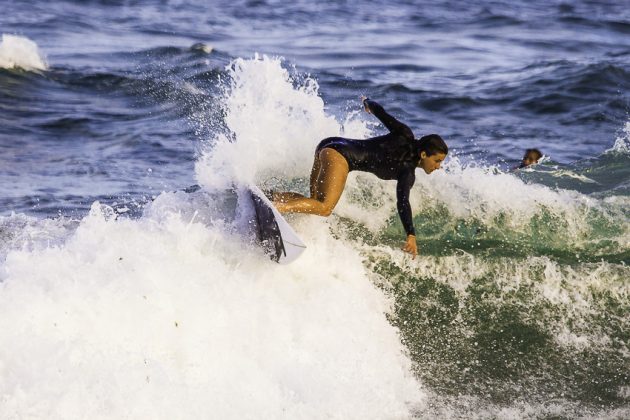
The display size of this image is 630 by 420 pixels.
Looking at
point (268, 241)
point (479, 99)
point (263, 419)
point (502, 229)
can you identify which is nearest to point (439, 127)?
point (479, 99)

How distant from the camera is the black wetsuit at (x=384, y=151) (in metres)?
8.32

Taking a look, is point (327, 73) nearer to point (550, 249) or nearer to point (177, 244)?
point (550, 249)

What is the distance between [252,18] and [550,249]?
58.2 feet

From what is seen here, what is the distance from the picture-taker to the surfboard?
7758mm

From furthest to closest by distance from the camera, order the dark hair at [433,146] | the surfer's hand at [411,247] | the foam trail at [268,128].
Answer: the foam trail at [268,128]
the dark hair at [433,146]
the surfer's hand at [411,247]

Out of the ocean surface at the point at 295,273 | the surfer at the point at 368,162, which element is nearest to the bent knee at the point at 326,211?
the surfer at the point at 368,162

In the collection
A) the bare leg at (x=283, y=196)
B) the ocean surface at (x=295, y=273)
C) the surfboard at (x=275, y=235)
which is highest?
the bare leg at (x=283, y=196)

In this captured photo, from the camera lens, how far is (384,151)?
27.8ft

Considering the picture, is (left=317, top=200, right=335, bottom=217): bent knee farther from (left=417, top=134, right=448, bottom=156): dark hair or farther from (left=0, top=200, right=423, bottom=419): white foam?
(left=417, top=134, right=448, bottom=156): dark hair

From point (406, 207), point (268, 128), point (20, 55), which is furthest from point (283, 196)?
point (20, 55)

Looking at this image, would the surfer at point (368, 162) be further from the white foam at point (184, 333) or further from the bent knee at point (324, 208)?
the white foam at point (184, 333)

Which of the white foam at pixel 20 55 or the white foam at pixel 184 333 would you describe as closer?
the white foam at pixel 184 333

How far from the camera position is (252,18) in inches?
1016

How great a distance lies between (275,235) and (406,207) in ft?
3.86
